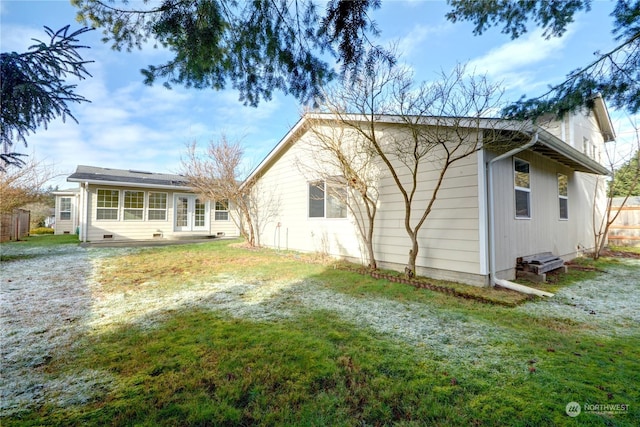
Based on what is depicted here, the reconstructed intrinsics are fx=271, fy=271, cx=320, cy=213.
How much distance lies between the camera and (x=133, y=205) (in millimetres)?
12742

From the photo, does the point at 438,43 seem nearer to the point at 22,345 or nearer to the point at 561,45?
the point at 561,45

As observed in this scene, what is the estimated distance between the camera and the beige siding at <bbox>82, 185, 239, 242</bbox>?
11.8 meters

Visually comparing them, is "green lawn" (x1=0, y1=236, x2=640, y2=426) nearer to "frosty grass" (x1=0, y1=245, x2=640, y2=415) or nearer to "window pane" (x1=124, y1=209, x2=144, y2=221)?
"frosty grass" (x1=0, y1=245, x2=640, y2=415)

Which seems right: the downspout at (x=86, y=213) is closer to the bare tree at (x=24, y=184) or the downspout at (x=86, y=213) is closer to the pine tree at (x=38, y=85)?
the bare tree at (x=24, y=184)

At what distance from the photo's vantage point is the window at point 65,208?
59.3ft

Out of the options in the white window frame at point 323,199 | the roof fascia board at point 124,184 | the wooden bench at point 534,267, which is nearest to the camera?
the wooden bench at point 534,267

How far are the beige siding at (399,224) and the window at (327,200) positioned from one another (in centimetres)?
20

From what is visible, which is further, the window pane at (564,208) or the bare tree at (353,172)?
the window pane at (564,208)

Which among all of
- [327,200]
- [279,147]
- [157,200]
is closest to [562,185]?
[327,200]

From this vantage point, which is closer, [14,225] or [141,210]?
[141,210]

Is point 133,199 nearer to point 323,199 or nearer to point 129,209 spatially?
point 129,209

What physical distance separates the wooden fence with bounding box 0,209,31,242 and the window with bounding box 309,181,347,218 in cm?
1294

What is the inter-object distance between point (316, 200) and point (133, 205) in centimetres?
963

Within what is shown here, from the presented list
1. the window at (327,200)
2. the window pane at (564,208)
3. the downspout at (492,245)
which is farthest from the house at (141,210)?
the window pane at (564,208)
